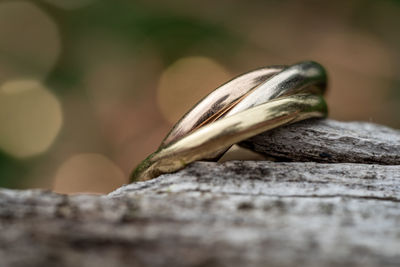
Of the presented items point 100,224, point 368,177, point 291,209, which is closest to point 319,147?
point 368,177

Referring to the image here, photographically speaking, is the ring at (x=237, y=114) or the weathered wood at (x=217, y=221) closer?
the weathered wood at (x=217, y=221)

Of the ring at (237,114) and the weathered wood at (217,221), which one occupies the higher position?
the ring at (237,114)

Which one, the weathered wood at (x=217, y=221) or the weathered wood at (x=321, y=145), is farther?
the weathered wood at (x=321, y=145)

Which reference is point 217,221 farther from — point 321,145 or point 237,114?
point 321,145

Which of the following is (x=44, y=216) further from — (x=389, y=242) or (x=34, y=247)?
(x=389, y=242)
